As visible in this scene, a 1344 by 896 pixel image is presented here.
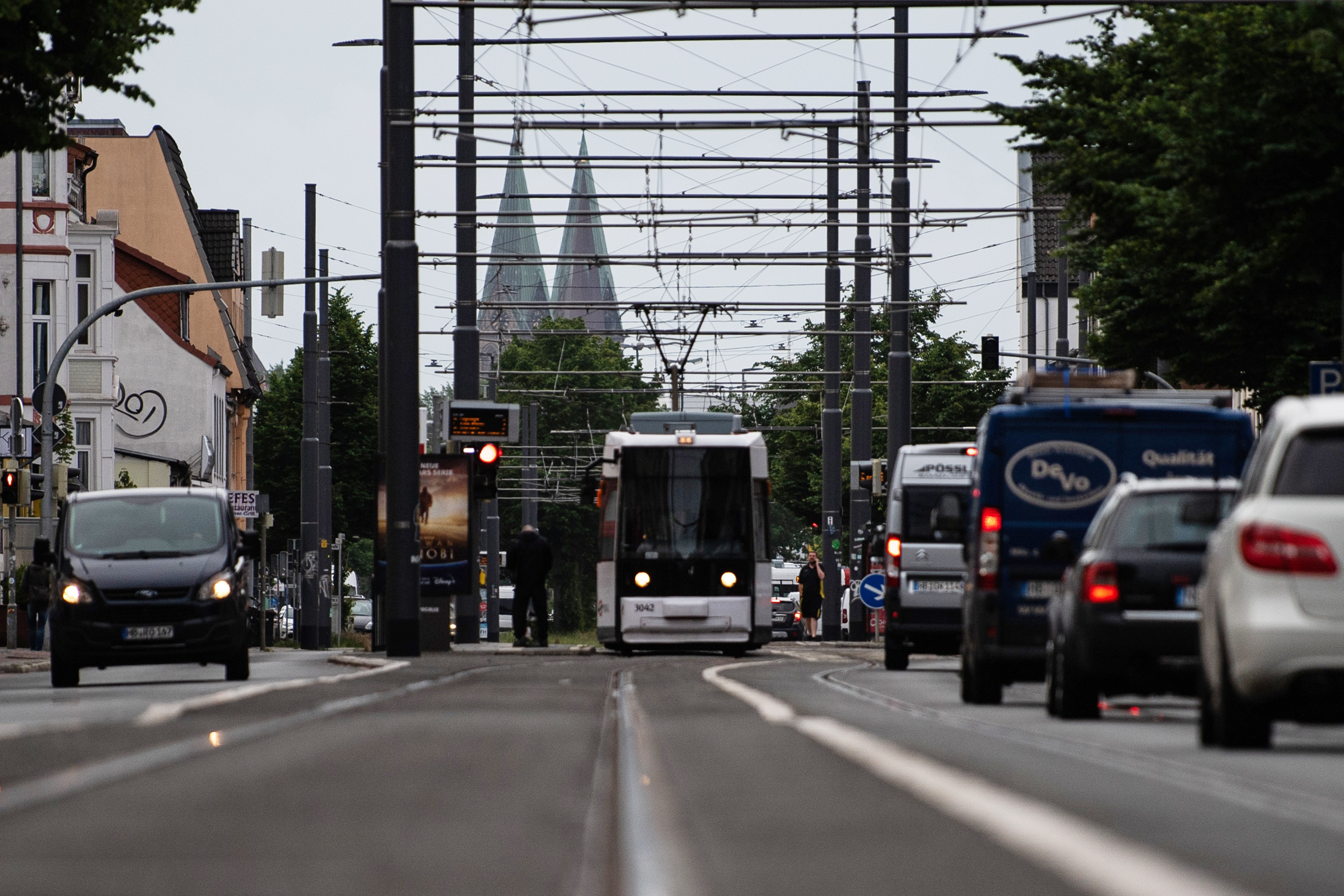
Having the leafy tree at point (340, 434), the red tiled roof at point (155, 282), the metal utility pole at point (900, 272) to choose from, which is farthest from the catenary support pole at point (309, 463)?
the leafy tree at point (340, 434)

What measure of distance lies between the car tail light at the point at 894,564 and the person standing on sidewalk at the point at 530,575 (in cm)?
868

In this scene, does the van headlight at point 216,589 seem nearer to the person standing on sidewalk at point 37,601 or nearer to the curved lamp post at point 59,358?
the curved lamp post at point 59,358

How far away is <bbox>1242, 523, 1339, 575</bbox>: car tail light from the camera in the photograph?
401 inches

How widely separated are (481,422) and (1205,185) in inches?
487

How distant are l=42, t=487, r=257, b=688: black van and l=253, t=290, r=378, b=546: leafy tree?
2516 inches

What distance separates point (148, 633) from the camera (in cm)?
2295

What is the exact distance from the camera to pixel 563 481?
101 meters

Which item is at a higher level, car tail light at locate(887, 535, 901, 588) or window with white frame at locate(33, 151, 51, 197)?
window with white frame at locate(33, 151, 51, 197)

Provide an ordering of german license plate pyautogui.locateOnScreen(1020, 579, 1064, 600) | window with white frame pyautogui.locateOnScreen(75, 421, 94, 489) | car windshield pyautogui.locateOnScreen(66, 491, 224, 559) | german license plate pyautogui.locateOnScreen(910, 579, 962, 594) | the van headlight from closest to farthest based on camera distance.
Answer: german license plate pyautogui.locateOnScreen(1020, 579, 1064, 600) < the van headlight < car windshield pyautogui.locateOnScreen(66, 491, 224, 559) < german license plate pyautogui.locateOnScreen(910, 579, 962, 594) < window with white frame pyautogui.locateOnScreen(75, 421, 94, 489)

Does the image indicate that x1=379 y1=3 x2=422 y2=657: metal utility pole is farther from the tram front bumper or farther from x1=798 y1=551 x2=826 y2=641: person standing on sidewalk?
x1=798 y1=551 x2=826 y2=641: person standing on sidewalk

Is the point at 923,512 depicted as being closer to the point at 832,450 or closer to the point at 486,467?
the point at 486,467

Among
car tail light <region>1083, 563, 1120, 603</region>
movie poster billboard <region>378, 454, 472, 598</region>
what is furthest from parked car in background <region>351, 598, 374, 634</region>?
car tail light <region>1083, 563, 1120, 603</region>

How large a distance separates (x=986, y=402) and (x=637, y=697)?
7296 cm

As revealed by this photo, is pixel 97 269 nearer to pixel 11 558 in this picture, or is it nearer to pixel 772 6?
pixel 11 558
